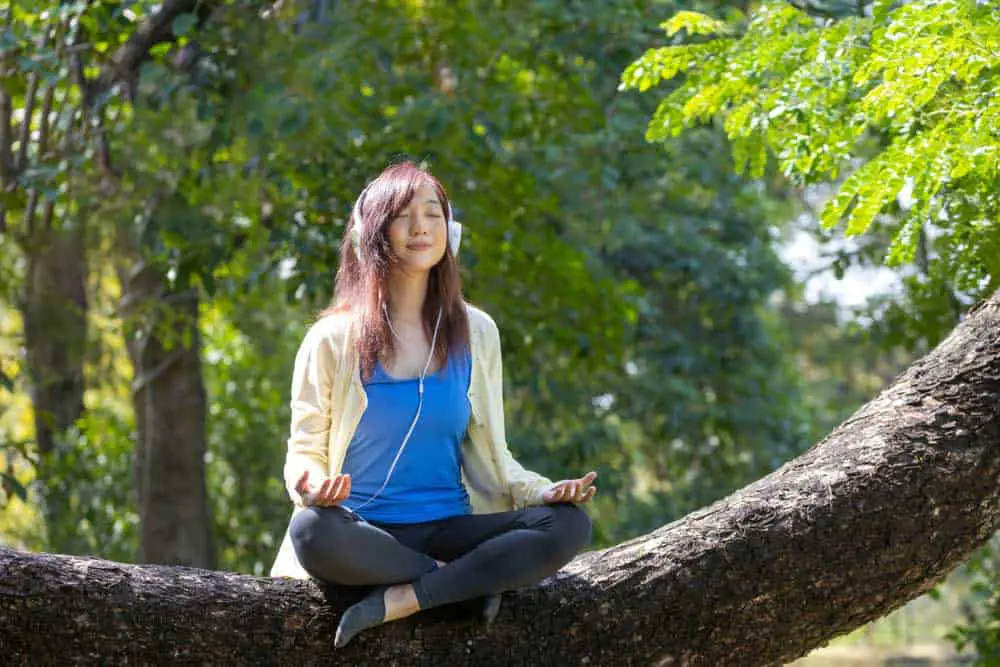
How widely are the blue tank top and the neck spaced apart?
0.17 meters

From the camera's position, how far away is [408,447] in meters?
3.21

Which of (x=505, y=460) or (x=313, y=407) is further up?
(x=313, y=407)

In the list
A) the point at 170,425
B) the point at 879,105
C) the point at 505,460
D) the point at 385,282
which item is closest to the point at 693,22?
the point at 879,105

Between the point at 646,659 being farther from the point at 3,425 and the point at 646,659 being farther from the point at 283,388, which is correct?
the point at 3,425

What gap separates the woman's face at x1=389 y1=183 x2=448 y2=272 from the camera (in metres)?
3.35

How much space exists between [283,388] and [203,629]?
7338mm

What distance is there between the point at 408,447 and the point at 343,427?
0.55 ft

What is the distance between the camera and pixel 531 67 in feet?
24.7

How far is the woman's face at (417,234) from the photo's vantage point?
335 cm

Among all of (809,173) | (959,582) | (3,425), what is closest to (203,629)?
(809,173)

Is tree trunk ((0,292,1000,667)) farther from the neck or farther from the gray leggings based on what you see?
the neck

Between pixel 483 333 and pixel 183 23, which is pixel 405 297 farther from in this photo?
pixel 183 23

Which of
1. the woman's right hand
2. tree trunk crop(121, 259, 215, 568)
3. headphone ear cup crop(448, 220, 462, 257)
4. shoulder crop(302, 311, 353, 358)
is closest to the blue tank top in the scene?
shoulder crop(302, 311, 353, 358)

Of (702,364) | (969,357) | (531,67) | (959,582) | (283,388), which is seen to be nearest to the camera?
(969,357)
